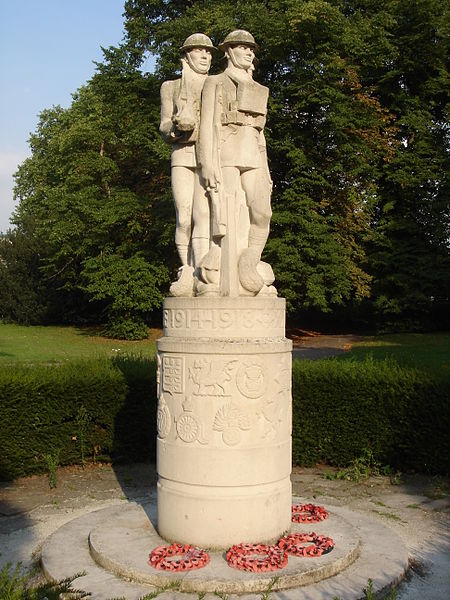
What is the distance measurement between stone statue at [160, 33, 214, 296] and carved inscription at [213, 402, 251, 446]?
3.83 ft

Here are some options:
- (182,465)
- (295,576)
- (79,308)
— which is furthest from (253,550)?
(79,308)

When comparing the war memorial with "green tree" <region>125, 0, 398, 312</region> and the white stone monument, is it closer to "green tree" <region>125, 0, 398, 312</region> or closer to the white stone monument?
the white stone monument

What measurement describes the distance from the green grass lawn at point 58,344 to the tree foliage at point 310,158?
63.0 inches

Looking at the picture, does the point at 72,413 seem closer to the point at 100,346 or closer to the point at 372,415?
the point at 372,415

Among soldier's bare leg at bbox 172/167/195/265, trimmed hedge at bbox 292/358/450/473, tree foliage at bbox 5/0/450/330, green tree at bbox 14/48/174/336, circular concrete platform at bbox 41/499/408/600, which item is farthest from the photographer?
green tree at bbox 14/48/174/336

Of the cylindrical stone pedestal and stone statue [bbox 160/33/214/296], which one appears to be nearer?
the cylindrical stone pedestal

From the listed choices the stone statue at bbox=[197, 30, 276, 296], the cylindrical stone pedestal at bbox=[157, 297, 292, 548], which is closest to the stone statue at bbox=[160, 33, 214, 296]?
Result: the stone statue at bbox=[197, 30, 276, 296]

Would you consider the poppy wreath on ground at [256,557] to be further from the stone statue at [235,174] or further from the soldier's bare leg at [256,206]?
the soldier's bare leg at [256,206]

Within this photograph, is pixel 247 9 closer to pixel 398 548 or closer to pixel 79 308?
pixel 79 308

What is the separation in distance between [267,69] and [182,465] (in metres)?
21.7

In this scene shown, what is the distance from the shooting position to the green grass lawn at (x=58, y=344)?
21.6m

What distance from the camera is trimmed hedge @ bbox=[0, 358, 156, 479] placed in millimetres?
9266

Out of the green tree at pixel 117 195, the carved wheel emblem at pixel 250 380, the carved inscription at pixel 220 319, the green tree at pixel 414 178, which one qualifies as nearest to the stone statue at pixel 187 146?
the carved inscription at pixel 220 319

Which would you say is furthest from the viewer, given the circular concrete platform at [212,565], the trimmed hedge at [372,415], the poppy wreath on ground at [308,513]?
the trimmed hedge at [372,415]
